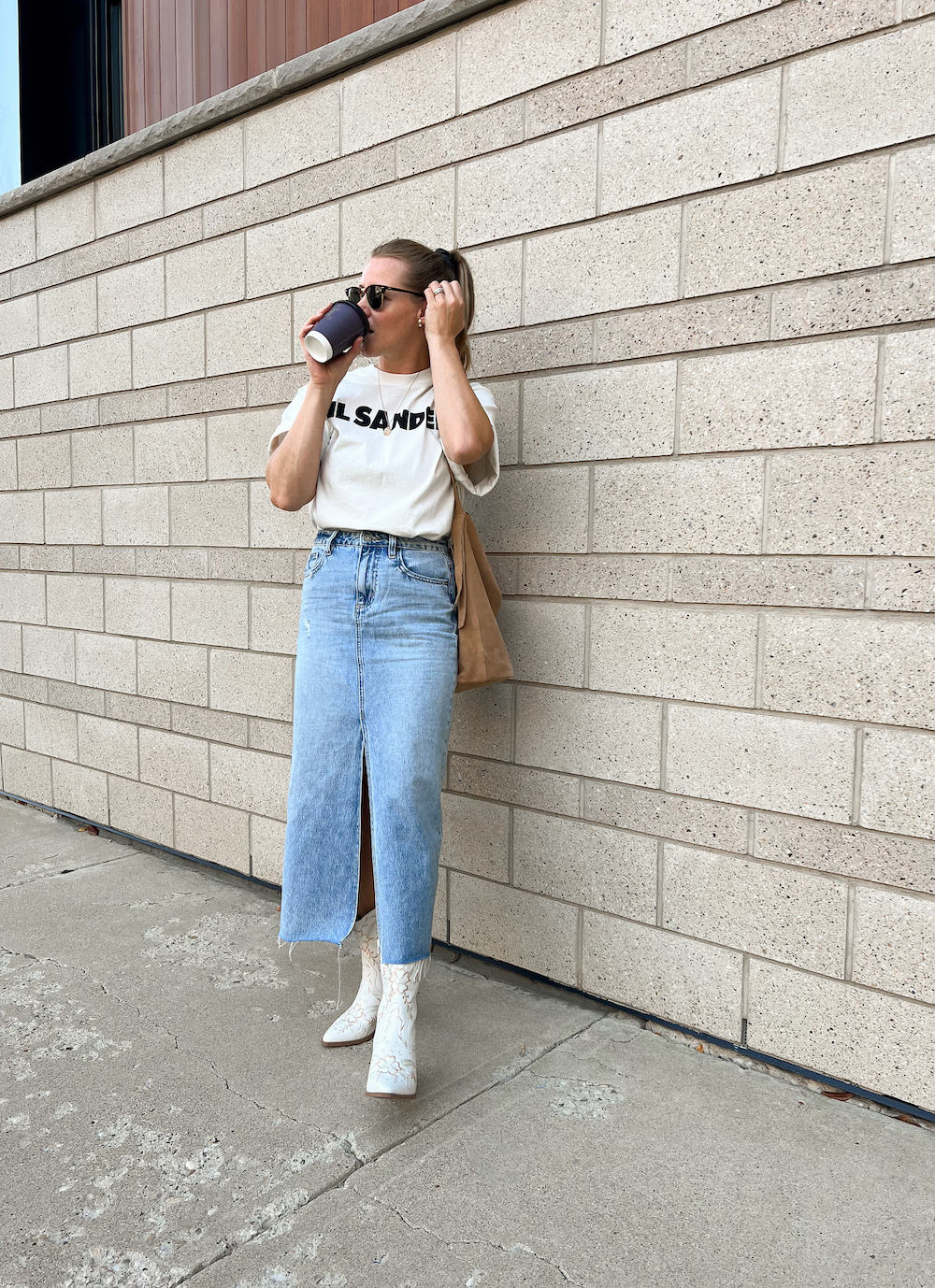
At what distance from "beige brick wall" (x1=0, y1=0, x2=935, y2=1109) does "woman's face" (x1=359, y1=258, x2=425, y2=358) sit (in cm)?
48

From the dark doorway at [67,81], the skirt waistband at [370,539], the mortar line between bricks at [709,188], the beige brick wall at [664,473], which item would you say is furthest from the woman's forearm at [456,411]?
the dark doorway at [67,81]

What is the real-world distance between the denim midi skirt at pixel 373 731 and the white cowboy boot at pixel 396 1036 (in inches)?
1.8

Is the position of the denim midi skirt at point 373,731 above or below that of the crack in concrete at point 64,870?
above

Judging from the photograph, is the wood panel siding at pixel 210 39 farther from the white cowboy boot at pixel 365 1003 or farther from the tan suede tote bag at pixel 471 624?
the white cowboy boot at pixel 365 1003

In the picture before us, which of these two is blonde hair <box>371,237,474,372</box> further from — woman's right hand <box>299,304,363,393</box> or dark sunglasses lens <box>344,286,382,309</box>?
woman's right hand <box>299,304,363,393</box>

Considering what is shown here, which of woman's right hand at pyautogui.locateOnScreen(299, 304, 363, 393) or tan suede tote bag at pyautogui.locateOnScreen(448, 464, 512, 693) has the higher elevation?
woman's right hand at pyautogui.locateOnScreen(299, 304, 363, 393)

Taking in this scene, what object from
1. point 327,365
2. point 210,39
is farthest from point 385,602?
point 210,39

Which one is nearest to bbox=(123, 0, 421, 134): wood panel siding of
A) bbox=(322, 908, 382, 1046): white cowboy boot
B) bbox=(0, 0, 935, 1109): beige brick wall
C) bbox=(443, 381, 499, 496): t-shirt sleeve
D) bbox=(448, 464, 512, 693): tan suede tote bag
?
bbox=(0, 0, 935, 1109): beige brick wall

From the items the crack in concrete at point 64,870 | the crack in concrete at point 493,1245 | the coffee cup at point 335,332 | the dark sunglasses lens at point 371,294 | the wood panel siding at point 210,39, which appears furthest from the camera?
the crack in concrete at point 64,870

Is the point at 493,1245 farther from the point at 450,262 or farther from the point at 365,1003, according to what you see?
the point at 450,262

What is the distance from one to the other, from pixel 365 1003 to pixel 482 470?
1.40 m

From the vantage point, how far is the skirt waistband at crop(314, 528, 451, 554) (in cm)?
242

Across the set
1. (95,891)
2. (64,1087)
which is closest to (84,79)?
(95,891)

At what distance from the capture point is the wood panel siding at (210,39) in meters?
3.52
